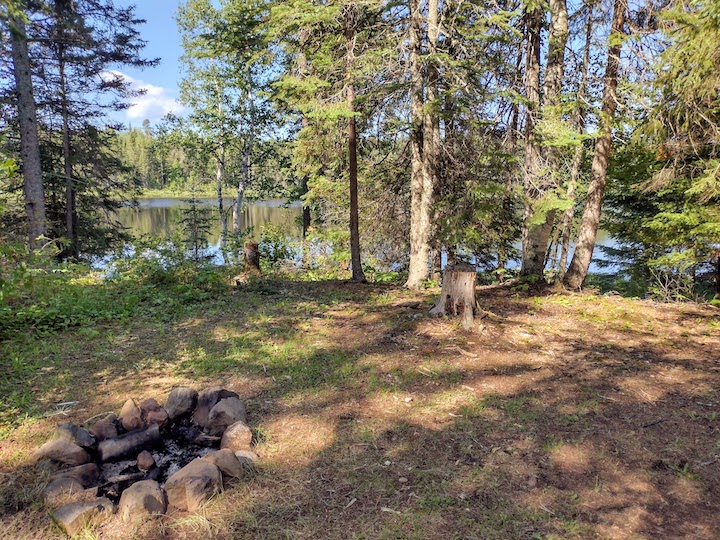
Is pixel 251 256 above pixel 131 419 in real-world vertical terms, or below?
above

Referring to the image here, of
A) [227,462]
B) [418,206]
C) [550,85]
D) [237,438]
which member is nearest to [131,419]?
[237,438]

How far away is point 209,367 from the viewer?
4.81 metres

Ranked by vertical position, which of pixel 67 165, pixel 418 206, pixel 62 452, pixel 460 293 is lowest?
pixel 62 452

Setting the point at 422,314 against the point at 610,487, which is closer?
the point at 610,487

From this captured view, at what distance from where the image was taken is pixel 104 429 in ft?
11.1

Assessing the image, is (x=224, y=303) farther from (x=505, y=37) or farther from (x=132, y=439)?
(x=505, y=37)

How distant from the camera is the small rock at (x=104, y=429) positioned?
3346 millimetres

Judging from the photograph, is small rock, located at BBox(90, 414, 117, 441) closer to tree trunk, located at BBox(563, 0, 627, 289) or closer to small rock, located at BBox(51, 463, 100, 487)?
small rock, located at BBox(51, 463, 100, 487)

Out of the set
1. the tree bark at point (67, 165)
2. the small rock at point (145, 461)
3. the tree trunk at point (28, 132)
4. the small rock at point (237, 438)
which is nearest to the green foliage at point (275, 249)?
the tree trunk at point (28, 132)

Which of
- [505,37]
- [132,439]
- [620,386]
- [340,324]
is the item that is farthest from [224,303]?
[505,37]

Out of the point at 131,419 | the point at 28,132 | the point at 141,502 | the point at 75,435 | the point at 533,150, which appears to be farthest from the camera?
the point at 28,132

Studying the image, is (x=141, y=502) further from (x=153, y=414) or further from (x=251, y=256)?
(x=251, y=256)

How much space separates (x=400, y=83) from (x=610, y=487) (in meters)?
7.26

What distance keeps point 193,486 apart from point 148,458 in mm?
695
